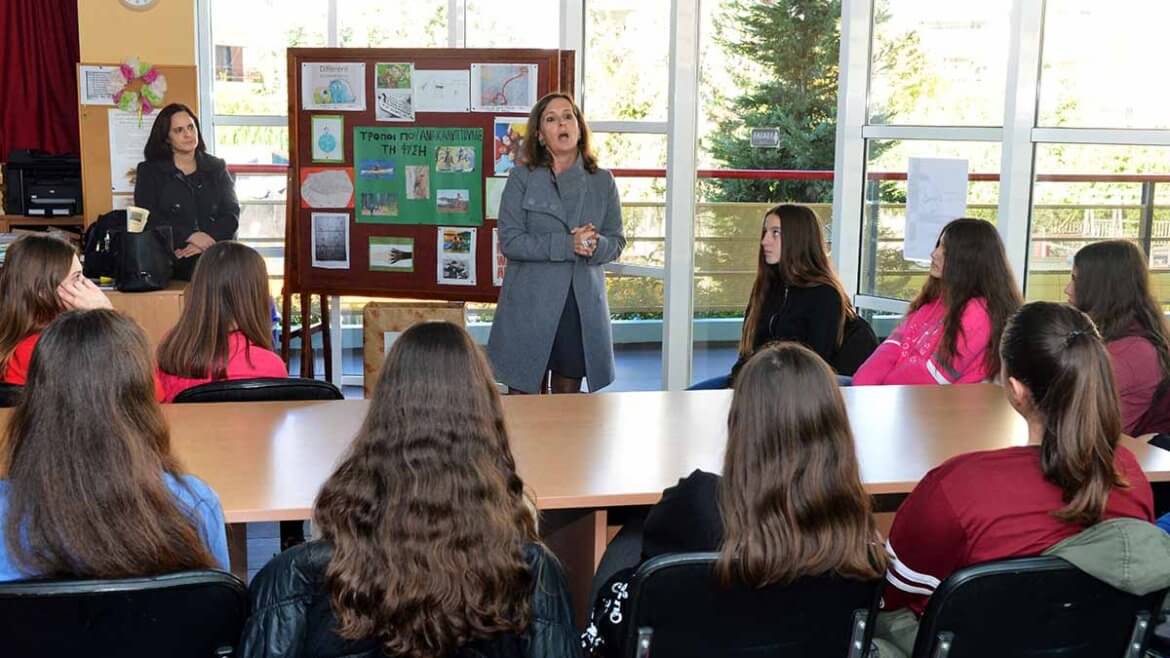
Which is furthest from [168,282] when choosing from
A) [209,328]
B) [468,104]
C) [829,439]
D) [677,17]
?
[829,439]

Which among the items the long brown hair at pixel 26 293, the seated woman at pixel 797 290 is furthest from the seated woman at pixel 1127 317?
the long brown hair at pixel 26 293

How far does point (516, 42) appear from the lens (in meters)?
6.43

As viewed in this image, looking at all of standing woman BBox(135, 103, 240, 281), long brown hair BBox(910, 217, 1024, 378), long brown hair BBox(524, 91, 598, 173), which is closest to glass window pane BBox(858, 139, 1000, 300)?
long brown hair BBox(524, 91, 598, 173)

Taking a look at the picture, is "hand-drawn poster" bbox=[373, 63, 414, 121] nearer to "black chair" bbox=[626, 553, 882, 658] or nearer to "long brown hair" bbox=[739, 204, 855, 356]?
"long brown hair" bbox=[739, 204, 855, 356]

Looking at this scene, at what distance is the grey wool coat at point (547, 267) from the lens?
4.98m

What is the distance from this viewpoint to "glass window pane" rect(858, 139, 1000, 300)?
5098 millimetres

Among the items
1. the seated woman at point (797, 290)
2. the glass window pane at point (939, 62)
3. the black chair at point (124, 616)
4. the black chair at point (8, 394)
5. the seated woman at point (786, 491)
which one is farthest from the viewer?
the glass window pane at point (939, 62)

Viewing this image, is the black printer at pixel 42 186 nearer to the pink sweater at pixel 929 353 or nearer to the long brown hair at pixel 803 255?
the long brown hair at pixel 803 255

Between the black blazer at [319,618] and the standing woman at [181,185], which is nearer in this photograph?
the black blazer at [319,618]

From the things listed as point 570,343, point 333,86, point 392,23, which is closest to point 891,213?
point 570,343

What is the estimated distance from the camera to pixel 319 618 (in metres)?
1.91

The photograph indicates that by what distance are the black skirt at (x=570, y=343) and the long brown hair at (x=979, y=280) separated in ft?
5.86

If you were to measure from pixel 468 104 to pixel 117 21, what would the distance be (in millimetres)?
1920

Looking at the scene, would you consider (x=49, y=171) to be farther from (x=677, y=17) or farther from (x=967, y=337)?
(x=967, y=337)
